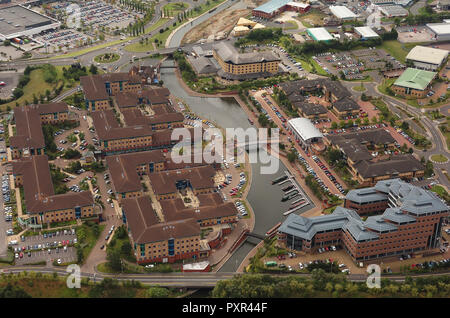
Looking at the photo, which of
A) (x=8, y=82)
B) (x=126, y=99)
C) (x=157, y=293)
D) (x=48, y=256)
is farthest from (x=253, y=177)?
(x=8, y=82)

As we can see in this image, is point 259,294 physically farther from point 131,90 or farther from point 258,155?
point 131,90

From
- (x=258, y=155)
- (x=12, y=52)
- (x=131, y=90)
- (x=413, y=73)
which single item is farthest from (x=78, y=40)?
(x=413, y=73)

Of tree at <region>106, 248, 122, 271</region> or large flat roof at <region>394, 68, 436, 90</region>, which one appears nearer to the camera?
tree at <region>106, 248, 122, 271</region>

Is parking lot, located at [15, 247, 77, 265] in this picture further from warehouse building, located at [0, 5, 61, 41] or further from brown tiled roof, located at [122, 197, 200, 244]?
warehouse building, located at [0, 5, 61, 41]

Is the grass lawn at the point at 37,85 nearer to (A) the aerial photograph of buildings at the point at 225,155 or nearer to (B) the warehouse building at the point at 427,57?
(A) the aerial photograph of buildings at the point at 225,155

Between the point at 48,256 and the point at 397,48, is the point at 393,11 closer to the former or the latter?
the point at 397,48

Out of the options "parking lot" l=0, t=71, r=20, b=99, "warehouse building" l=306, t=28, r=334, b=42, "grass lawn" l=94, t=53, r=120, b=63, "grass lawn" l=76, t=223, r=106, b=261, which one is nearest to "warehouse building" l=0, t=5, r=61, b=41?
"parking lot" l=0, t=71, r=20, b=99
